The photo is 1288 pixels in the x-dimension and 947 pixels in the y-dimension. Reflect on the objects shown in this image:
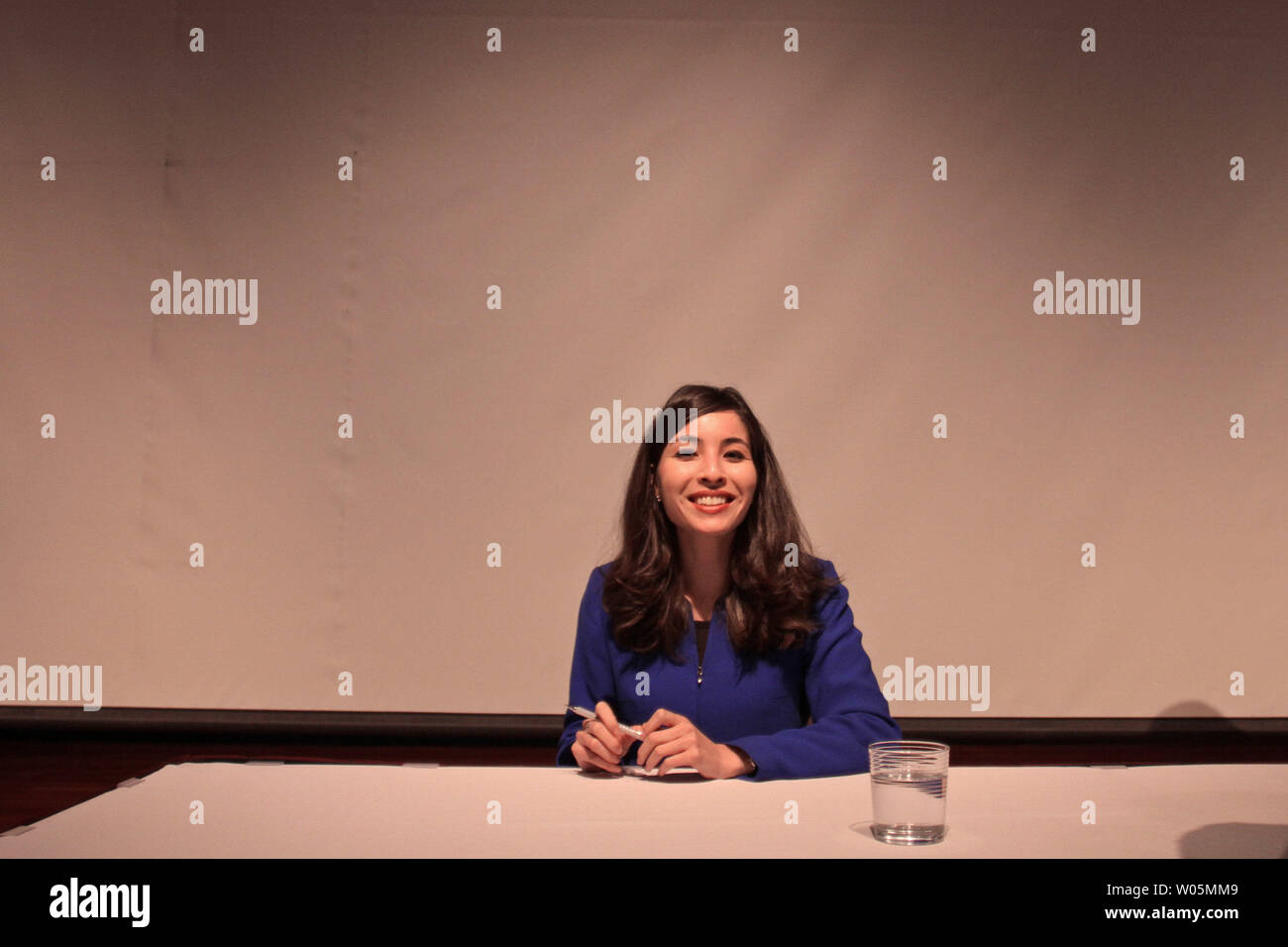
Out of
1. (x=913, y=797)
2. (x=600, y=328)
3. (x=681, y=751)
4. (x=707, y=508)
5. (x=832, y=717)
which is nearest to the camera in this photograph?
(x=913, y=797)

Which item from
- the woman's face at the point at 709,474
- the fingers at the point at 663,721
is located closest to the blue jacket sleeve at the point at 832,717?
the fingers at the point at 663,721

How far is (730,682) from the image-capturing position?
5.42ft

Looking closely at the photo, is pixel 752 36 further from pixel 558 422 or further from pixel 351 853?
pixel 351 853

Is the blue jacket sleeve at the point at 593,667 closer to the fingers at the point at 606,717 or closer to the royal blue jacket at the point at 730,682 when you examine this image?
the royal blue jacket at the point at 730,682

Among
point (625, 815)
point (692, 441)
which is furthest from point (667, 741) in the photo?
point (692, 441)

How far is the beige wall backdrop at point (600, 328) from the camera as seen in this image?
302cm

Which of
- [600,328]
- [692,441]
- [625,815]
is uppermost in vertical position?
[600,328]

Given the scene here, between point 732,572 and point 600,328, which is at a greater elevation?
point 600,328

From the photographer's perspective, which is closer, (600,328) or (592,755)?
(592,755)

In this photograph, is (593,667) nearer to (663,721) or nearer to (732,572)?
(732,572)

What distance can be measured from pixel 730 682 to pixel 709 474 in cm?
34

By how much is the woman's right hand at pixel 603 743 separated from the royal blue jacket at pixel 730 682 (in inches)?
8.5
